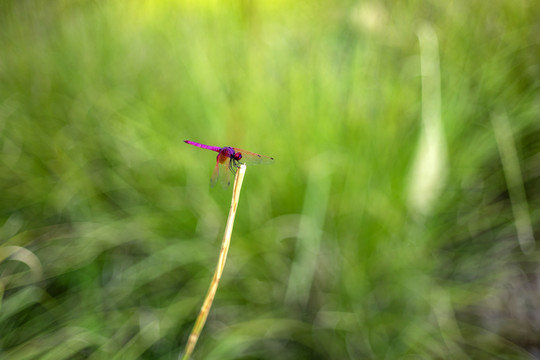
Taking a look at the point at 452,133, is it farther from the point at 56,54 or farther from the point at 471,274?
the point at 56,54

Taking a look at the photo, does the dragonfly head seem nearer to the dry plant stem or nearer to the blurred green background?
the dry plant stem

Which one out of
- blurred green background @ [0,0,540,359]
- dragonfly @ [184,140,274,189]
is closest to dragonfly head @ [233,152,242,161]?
dragonfly @ [184,140,274,189]

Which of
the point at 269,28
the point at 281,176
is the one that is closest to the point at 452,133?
the point at 281,176

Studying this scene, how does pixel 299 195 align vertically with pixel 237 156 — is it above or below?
above

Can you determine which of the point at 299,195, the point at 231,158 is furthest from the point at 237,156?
the point at 299,195

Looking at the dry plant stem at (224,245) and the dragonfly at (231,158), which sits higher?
the dragonfly at (231,158)

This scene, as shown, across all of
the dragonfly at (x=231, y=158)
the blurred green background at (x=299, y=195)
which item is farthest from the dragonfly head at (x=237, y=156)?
the blurred green background at (x=299, y=195)

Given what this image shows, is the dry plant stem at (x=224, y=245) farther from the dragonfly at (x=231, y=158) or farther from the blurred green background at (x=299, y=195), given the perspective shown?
the blurred green background at (x=299, y=195)

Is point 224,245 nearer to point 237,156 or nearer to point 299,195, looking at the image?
point 237,156
